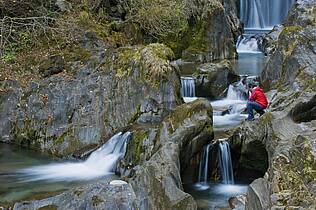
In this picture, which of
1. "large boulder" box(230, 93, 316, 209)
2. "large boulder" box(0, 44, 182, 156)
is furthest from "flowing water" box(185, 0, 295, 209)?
"large boulder" box(0, 44, 182, 156)

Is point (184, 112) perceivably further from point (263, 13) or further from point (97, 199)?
point (263, 13)

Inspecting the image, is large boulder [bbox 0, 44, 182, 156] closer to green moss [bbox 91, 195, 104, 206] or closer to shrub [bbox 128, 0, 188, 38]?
shrub [bbox 128, 0, 188, 38]

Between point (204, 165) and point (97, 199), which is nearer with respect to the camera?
point (97, 199)

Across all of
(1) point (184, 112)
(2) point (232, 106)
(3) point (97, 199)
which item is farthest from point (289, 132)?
(2) point (232, 106)

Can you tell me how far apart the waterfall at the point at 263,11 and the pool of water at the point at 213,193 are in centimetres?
2312

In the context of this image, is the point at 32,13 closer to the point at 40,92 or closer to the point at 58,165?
the point at 40,92

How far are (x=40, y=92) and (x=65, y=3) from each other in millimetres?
4117

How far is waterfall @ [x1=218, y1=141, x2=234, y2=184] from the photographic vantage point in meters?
8.65

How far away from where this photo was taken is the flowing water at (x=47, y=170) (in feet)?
27.0

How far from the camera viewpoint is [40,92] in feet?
37.8

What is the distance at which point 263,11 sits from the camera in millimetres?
30688

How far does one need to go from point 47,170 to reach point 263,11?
24195 mm

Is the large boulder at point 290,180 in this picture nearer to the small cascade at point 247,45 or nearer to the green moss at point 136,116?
the green moss at point 136,116

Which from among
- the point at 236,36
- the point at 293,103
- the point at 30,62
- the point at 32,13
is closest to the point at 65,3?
the point at 32,13
